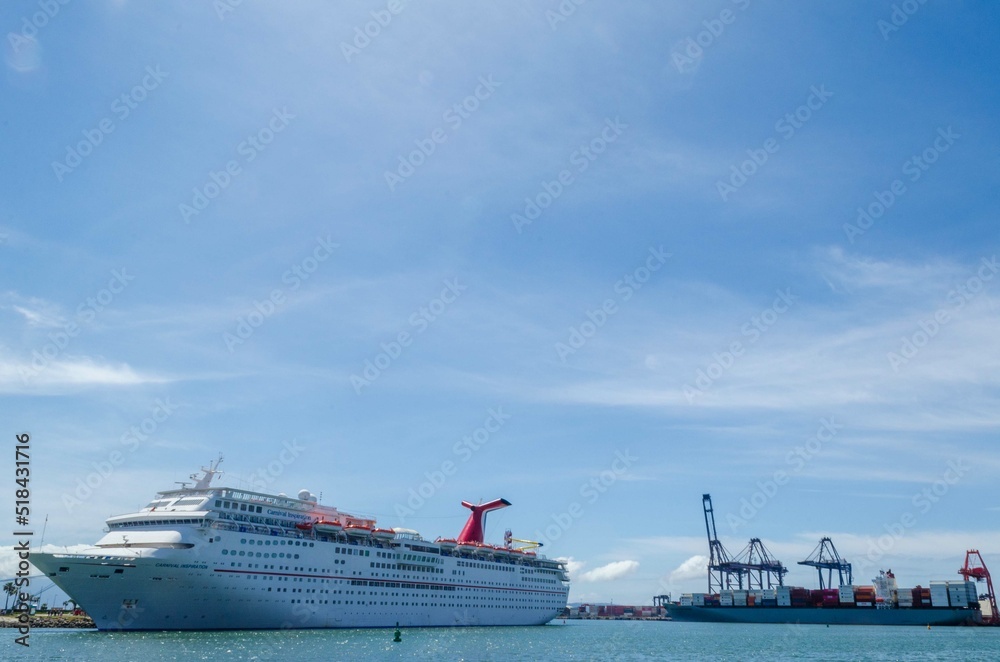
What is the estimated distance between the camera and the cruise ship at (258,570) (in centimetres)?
4816

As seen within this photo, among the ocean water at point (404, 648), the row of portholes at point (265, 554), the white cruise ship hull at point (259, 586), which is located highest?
the row of portholes at point (265, 554)

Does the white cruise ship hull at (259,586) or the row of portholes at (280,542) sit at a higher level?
the row of portholes at (280,542)

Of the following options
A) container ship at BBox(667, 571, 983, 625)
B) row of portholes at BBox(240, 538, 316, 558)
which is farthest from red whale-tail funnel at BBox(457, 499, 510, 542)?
container ship at BBox(667, 571, 983, 625)

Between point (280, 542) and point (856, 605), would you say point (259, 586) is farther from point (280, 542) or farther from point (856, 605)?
point (856, 605)

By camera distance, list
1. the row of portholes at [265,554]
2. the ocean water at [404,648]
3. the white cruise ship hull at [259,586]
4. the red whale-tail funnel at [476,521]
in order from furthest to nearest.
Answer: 1. the red whale-tail funnel at [476,521]
2. the row of portholes at [265,554]
3. the white cruise ship hull at [259,586]
4. the ocean water at [404,648]

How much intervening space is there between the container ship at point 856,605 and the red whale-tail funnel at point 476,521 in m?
60.6

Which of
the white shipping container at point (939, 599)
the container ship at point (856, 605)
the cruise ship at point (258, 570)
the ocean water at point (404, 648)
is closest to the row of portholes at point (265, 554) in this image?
the cruise ship at point (258, 570)

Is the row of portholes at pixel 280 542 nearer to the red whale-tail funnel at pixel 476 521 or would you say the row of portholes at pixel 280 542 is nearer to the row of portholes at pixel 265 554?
the row of portholes at pixel 265 554

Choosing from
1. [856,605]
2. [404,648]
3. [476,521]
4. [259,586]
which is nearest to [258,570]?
[259,586]

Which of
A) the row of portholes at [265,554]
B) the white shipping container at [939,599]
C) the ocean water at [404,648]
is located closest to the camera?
the ocean water at [404,648]

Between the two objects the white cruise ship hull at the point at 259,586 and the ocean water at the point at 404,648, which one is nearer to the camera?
the ocean water at the point at 404,648

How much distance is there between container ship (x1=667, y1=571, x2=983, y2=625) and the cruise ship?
6640cm

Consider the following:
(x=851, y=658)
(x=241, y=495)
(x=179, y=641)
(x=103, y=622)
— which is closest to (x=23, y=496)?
(x=179, y=641)

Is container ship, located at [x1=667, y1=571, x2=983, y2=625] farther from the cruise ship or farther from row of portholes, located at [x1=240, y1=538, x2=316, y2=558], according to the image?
row of portholes, located at [x1=240, y1=538, x2=316, y2=558]
